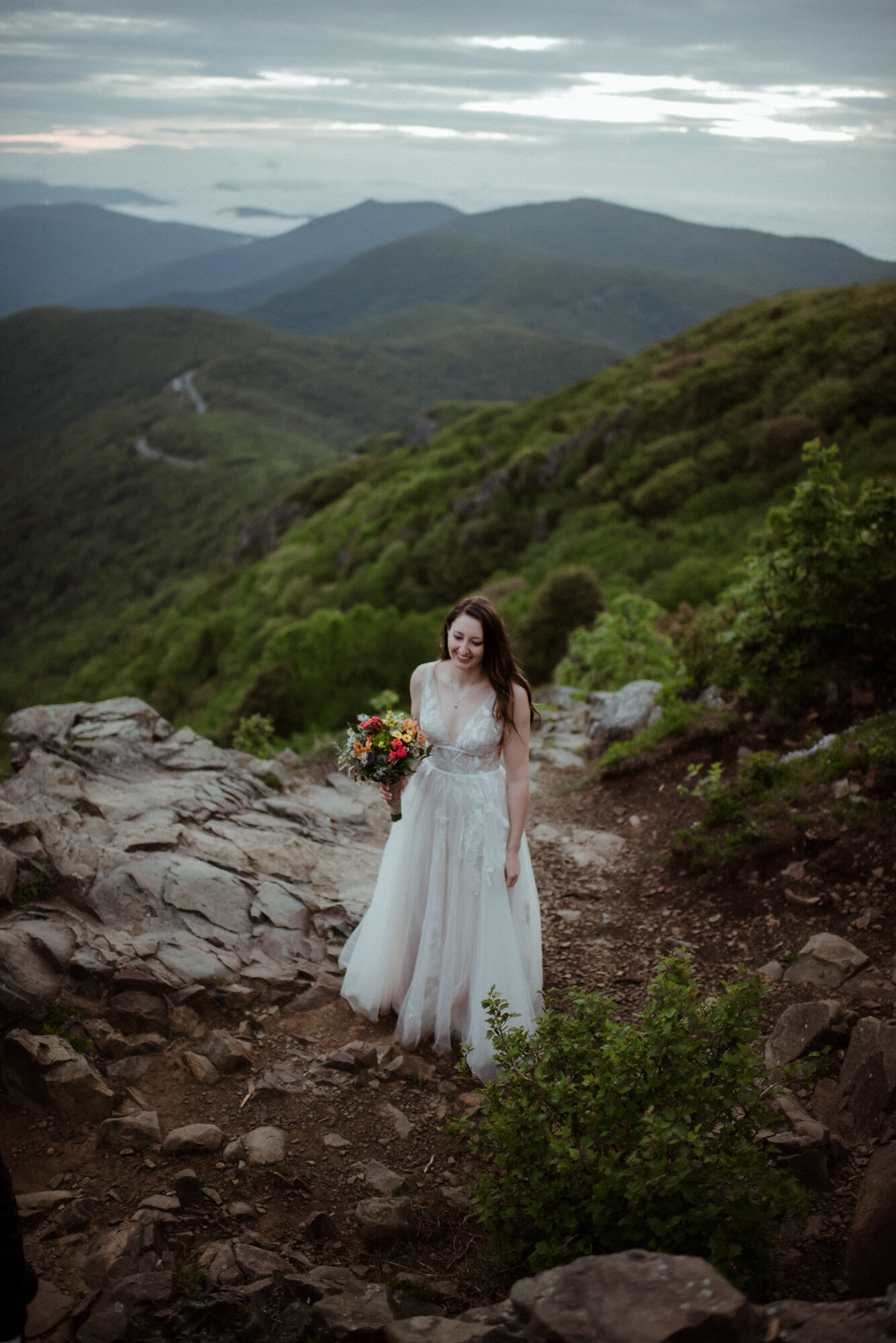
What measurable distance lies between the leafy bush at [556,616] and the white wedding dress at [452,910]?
1263 centimetres

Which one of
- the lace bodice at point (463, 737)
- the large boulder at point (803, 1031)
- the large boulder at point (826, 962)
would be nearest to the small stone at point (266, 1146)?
the lace bodice at point (463, 737)

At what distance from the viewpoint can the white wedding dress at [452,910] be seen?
16.5ft

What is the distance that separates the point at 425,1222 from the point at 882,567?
21.7ft

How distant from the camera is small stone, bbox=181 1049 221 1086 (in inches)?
185

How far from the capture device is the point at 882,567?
741 cm

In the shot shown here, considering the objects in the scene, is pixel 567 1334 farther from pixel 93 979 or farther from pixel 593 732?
pixel 593 732

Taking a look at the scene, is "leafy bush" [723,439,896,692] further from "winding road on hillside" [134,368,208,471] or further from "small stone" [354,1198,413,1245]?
"winding road on hillside" [134,368,208,471]

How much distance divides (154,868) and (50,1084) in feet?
6.60

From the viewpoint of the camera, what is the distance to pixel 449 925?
5.18 m

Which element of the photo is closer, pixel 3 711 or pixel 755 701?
pixel 755 701

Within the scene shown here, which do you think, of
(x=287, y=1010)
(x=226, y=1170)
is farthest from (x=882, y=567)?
(x=226, y=1170)

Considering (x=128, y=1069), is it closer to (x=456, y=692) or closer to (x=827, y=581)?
(x=456, y=692)

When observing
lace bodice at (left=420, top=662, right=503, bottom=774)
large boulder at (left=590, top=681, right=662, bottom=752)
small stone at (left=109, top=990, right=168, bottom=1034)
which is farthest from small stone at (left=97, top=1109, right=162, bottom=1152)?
large boulder at (left=590, top=681, right=662, bottom=752)

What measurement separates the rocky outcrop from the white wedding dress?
737 millimetres
